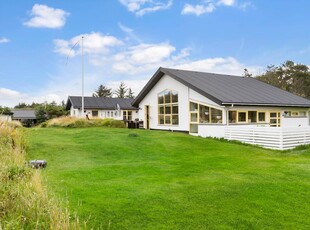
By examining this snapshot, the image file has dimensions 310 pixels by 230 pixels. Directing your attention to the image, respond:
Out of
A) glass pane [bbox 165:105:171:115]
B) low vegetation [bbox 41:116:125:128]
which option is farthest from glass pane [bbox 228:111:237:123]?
low vegetation [bbox 41:116:125:128]

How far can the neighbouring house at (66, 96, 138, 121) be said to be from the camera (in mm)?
36219

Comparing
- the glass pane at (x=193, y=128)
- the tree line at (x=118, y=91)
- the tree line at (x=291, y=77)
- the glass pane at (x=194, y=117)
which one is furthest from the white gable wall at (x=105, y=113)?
the tree line at (x=118, y=91)

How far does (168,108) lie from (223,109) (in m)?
5.35

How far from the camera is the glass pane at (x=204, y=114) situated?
59.5 feet

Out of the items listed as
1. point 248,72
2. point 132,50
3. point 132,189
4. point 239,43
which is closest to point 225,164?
point 132,189

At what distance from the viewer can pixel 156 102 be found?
2277cm

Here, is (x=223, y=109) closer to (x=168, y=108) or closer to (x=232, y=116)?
(x=232, y=116)

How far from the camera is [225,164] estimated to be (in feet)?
29.7

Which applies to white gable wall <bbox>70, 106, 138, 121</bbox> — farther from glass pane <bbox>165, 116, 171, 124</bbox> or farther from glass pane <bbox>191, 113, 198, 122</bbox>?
glass pane <bbox>191, 113, 198, 122</bbox>

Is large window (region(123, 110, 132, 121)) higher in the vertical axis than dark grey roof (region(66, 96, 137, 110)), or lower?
lower

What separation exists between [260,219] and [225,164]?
449cm

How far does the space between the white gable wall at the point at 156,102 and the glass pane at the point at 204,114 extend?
1.20 metres

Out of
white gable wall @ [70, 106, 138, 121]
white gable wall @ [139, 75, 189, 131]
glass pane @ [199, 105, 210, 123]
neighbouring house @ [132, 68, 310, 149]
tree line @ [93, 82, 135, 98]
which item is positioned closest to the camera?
neighbouring house @ [132, 68, 310, 149]

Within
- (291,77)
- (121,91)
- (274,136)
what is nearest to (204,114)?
(274,136)
